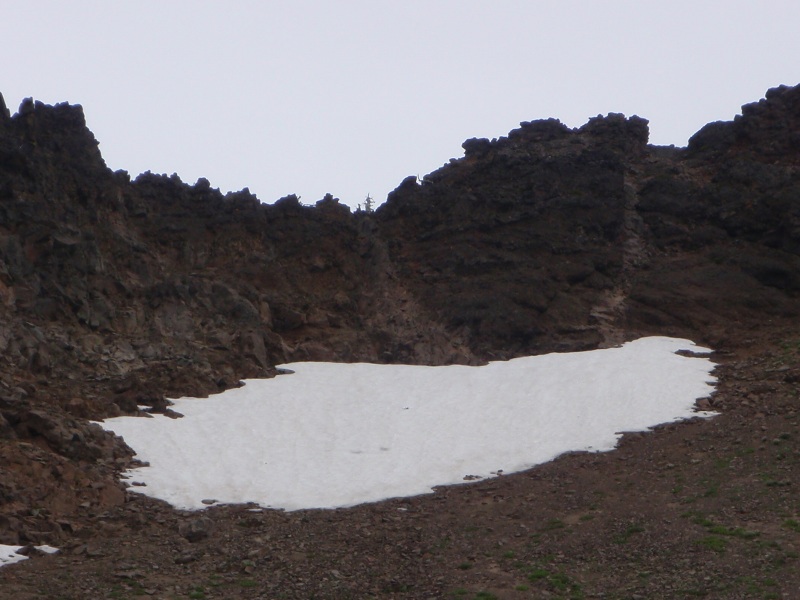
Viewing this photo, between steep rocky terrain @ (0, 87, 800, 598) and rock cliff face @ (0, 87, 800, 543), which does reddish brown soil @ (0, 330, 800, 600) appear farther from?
rock cliff face @ (0, 87, 800, 543)

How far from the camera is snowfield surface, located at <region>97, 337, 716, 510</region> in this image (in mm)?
26094

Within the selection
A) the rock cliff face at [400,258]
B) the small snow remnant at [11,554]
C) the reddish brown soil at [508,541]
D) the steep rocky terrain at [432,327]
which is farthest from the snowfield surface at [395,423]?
the small snow remnant at [11,554]

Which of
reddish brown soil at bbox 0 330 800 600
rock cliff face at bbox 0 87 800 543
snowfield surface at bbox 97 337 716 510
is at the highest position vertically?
rock cliff face at bbox 0 87 800 543

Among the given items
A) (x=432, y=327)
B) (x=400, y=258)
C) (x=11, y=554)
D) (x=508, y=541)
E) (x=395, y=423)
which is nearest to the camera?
(x=11, y=554)

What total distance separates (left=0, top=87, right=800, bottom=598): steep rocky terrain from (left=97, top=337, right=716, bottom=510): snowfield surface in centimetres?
122

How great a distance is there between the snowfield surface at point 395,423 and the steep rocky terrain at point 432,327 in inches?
47.9

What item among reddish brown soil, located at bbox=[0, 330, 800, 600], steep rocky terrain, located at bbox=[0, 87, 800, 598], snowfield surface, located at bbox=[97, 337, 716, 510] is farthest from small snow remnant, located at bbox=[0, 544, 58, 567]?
snowfield surface, located at bbox=[97, 337, 716, 510]

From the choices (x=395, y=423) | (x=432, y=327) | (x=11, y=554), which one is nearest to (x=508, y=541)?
(x=395, y=423)

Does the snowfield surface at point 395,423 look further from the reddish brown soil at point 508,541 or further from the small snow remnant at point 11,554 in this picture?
the small snow remnant at point 11,554

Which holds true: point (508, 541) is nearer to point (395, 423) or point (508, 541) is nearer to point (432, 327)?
point (395, 423)

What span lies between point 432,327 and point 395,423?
1219 centimetres

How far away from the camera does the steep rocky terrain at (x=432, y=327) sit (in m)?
20.2

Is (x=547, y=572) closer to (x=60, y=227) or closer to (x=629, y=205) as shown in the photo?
(x=60, y=227)

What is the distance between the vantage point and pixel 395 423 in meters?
32.1
